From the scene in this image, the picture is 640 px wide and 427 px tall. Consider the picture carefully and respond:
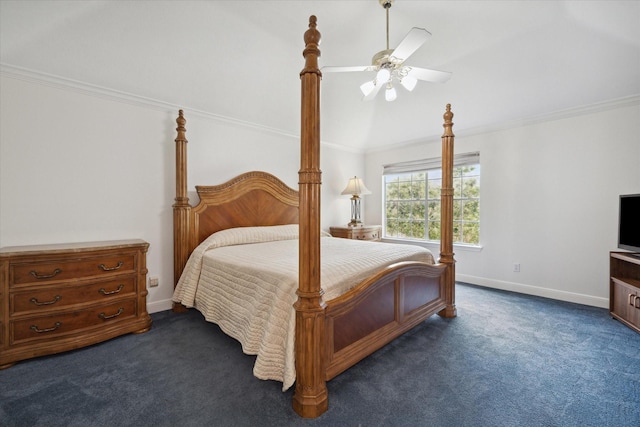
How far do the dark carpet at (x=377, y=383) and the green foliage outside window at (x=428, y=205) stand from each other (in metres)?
1.86

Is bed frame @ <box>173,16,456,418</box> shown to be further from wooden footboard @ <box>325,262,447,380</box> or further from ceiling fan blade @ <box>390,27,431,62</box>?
ceiling fan blade @ <box>390,27,431,62</box>

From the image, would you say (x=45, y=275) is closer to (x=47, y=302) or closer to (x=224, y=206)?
(x=47, y=302)

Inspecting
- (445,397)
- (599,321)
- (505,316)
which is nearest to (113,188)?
(445,397)

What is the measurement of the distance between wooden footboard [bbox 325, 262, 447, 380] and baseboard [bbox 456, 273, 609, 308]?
1.64 meters

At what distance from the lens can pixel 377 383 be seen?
178cm

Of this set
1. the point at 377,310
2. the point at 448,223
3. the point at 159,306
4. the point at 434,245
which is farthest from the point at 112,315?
the point at 434,245

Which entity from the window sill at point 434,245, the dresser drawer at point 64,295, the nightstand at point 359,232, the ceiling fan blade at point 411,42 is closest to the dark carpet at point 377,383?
the dresser drawer at point 64,295

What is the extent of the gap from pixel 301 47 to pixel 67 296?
3.11 m

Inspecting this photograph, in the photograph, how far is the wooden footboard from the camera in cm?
171

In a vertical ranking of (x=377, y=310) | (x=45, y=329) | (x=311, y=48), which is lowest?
(x=45, y=329)

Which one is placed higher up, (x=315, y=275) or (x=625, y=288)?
(x=315, y=275)

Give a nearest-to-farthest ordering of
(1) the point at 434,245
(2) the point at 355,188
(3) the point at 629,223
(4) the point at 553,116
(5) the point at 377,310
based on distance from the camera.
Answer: (5) the point at 377,310 < (3) the point at 629,223 < (4) the point at 553,116 < (1) the point at 434,245 < (2) the point at 355,188

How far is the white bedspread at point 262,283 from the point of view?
1.64 meters

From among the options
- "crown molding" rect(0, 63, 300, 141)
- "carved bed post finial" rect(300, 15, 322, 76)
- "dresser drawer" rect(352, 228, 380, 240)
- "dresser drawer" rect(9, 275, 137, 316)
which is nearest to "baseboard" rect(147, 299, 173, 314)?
"dresser drawer" rect(9, 275, 137, 316)
